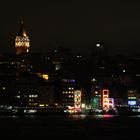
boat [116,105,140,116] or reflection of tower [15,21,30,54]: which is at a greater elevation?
reflection of tower [15,21,30,54]

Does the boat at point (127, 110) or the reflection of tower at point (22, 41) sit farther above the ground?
the reflection of tower at point (22, 41)

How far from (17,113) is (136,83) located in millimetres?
35511

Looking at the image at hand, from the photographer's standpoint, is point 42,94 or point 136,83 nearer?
point 42,94

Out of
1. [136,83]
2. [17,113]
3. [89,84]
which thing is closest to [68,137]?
[17,113]

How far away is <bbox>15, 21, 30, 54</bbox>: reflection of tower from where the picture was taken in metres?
182

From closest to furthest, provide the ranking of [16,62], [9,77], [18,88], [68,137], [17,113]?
[68,137]
[17,113]
[18,88]
[9,77]
[16,62]

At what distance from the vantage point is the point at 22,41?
185000 millimetres

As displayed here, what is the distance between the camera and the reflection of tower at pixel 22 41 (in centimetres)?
18238

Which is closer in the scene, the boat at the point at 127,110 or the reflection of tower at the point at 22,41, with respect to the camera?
the boat at the point at 127,110

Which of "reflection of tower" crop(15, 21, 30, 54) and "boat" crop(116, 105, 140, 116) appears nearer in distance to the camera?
"boat" crop(116, 105, 140, 116)

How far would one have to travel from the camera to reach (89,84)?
4700 inches

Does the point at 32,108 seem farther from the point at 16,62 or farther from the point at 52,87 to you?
the point at 16,62

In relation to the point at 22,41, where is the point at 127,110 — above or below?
below

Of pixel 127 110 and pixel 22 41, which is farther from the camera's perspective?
pixel 22 41
